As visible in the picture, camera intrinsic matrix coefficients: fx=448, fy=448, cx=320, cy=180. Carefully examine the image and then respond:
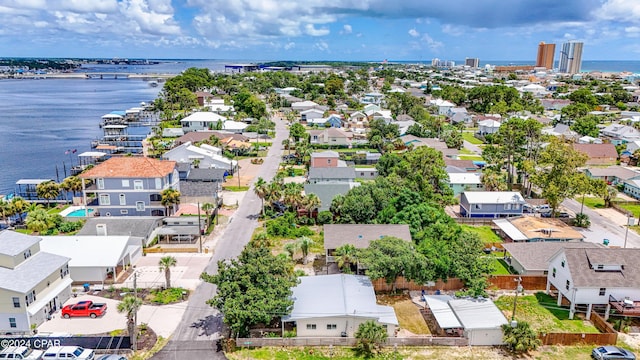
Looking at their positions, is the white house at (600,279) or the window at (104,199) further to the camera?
the window at (104,199)

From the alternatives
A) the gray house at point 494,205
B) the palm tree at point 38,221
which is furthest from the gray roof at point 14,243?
Answer: the gray house at point 494,205

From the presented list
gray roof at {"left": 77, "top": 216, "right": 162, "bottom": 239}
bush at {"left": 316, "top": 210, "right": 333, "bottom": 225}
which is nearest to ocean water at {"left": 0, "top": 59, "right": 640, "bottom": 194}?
gray roof at {"left": 77, "top": 216, "right": 162, "bottom": 239}

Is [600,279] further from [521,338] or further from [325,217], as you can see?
[325,217]

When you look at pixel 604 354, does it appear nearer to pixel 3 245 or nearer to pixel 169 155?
pixel 3 245

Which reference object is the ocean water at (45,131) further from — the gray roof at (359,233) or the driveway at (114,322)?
the gray roof at (359,233)

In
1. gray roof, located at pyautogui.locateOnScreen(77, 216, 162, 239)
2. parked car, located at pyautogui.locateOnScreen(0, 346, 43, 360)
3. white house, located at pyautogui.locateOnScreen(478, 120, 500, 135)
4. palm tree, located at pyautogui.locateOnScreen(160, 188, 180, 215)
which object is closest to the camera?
parked car, located at pyautogui.locateOnScreen(0, 346, 43, 360)

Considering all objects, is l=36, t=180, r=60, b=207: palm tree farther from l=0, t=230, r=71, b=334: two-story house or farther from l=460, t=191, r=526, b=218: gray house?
l=460, t=191, r=526, b=218: gray house

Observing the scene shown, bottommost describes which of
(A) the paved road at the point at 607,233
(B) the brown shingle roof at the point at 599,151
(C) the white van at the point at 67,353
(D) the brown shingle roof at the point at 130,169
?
(C) the white van at the point at 67,353
